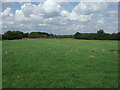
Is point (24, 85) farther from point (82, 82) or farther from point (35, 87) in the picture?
point (82, 82)

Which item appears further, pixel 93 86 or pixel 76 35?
pixel 76 35

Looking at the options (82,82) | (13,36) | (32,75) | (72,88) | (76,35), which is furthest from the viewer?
(76,35)

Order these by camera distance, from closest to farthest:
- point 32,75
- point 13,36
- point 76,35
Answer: point 32,75 < point 13,36 < point 76,35

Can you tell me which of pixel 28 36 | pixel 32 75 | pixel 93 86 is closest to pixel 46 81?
pixel 32 75

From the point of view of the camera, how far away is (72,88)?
4.43 m

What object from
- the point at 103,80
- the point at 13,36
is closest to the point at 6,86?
the point at 103,80

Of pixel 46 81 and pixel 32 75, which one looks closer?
pixel 46 81

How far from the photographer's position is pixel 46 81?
197 inches

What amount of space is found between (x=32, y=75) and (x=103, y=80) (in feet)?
9.32

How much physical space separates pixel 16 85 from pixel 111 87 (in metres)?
3.15

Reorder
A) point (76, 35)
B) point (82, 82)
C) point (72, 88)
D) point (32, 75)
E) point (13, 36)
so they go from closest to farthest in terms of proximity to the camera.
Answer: point (72, 88)
point (82, 82)
point (32, 75)
point (13, 36)
point (76, 35)

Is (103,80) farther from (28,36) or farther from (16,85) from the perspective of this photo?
(28,36)

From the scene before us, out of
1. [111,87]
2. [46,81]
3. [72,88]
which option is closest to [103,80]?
[111,87]

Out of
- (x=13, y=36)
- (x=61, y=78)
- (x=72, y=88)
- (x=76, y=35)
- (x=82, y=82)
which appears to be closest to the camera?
(x=72, y=88)
